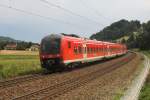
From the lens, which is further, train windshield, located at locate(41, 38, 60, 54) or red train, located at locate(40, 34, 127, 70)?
train windshield, located at locate(41, 38, 60, 54)

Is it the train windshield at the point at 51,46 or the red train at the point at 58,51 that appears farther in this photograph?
the train windshield at the point at 51,46

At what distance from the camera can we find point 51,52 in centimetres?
2822

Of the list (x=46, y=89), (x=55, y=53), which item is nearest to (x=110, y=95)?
(x=46, y=89)

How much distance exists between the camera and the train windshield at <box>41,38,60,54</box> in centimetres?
2811

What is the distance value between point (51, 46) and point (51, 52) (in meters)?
0.46

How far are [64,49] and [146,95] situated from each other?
13.9 meters

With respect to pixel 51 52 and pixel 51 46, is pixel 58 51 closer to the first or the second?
pixel 51 52

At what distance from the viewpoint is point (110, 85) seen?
1956 centimetres

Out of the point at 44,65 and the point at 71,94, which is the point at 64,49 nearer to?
the point at 44,65

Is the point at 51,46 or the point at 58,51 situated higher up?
the point at 51,46

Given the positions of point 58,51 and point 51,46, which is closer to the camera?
point 58,51

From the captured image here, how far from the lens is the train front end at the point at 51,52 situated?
27875 millimetres

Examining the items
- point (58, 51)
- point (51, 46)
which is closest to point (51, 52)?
point (51, 46)

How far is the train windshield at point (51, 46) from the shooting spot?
2811cm
